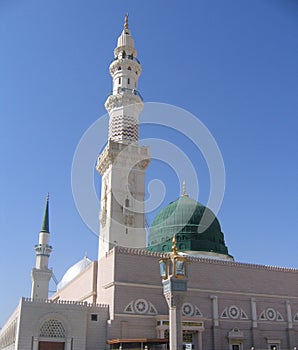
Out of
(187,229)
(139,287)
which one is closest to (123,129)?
(187,229)

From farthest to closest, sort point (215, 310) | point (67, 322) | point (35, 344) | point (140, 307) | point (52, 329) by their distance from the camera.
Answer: point (215, 310), point (140, 307), point (67, 322), point (52, 329), point (35, 344)

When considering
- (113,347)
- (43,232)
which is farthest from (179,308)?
(43,232)

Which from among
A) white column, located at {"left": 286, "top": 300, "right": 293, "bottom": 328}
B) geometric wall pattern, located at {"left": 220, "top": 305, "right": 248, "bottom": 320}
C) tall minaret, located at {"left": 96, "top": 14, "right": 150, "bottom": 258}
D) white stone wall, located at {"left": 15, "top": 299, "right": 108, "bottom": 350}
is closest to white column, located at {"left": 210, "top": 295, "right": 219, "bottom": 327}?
geometric wall pattern, located at {"left": 220, "top": 305, "right": 248, "bottom": 320}

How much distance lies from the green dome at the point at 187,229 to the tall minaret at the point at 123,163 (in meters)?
2.26

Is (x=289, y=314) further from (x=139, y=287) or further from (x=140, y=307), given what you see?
(x=139, y=287)

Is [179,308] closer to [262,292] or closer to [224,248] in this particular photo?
→ [262,292]

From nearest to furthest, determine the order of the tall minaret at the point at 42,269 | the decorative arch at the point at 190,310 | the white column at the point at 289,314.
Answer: the decorative arch at the point at 190,310, the white column at the point at 289,314, the tall minaret at the point at 42,269

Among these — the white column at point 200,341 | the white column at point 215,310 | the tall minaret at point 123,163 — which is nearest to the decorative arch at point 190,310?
the white column at point 215,310

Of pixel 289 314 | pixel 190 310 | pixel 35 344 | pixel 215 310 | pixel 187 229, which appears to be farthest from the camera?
pixel 187 229

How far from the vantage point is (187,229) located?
116ft

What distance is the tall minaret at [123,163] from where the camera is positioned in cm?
3419

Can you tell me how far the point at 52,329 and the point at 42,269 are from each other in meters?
22.0

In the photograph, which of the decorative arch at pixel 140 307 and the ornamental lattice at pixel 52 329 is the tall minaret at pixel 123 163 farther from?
the ornamental lattice at pixel 52 329

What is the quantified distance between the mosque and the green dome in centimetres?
8
